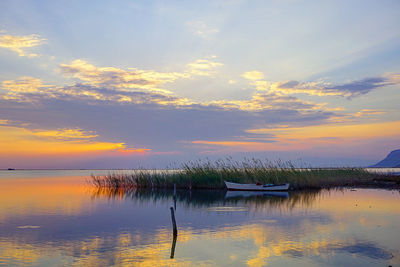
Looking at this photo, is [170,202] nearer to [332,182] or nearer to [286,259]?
[286,259]

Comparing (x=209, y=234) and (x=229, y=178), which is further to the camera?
(x=229, y=178)

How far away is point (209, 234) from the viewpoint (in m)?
16.5

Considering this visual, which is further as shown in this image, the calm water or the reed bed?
the reed bed

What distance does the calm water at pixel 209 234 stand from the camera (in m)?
12.3

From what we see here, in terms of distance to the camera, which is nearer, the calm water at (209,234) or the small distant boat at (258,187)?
the calm water at (209,234)

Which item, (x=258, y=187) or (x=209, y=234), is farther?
(x=258, y=187)

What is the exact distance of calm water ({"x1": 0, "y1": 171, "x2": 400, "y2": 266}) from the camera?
12305 millimetres

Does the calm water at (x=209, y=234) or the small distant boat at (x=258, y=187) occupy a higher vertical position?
the small distant boat at (x=258, y=187)

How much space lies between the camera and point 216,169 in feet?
132

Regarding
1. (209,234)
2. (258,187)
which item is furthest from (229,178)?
(209,234)

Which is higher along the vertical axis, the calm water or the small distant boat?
the small distant boat

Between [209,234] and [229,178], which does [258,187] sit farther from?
[209,234]

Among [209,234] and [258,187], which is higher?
[258,187]

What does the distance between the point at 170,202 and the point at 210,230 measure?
487 inches
